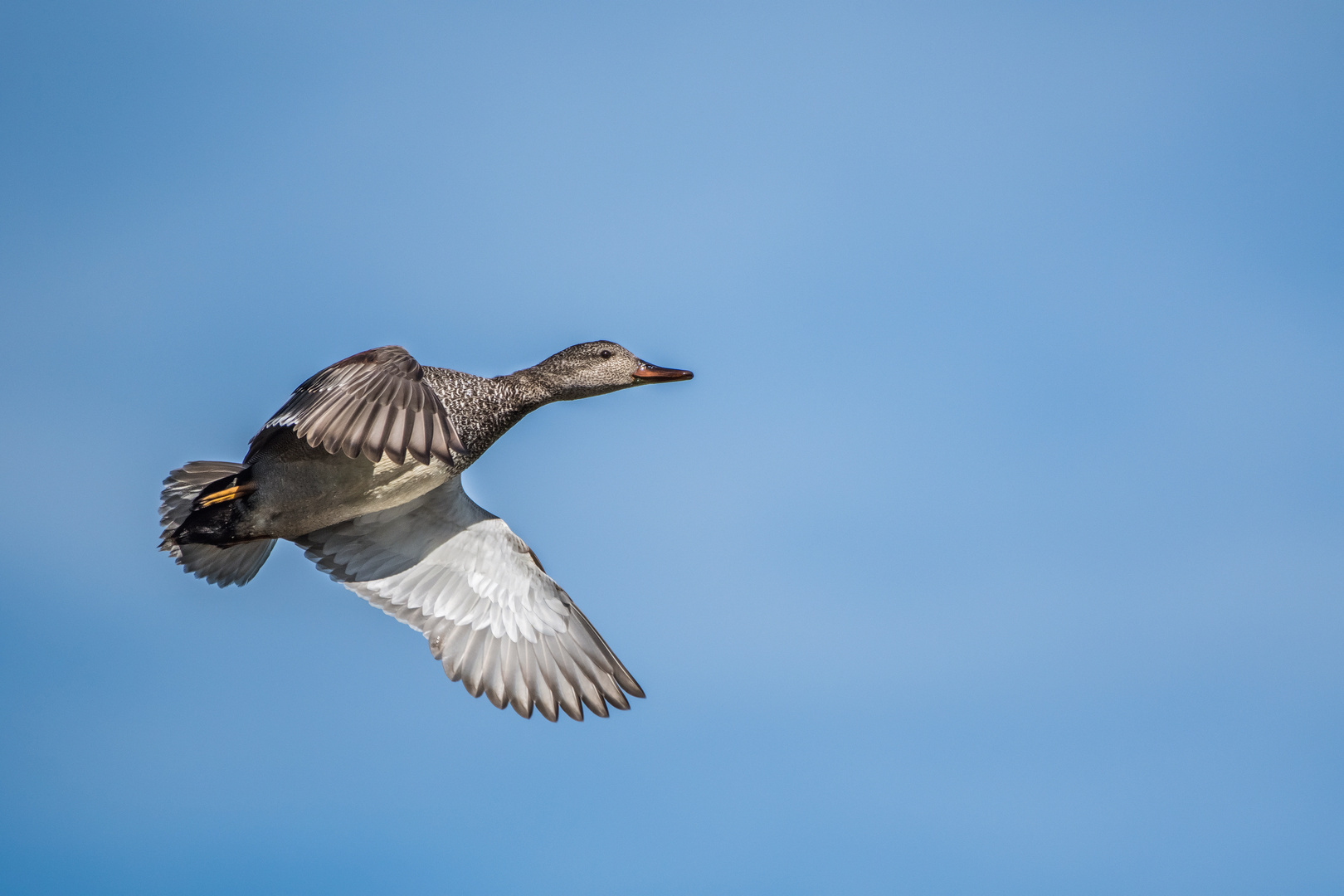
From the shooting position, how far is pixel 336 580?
1120 centimetres

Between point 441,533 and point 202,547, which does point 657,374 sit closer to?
point 441,533

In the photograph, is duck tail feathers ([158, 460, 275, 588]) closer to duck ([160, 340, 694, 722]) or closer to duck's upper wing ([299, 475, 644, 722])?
duck ([160, 340, 694, 722])

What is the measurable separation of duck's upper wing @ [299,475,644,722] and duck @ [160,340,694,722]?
1 cm

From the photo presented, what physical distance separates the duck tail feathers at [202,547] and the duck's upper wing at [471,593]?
0.55m

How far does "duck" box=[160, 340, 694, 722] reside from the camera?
9.76 m

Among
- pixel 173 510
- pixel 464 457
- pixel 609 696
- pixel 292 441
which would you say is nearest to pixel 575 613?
pixel 609 696

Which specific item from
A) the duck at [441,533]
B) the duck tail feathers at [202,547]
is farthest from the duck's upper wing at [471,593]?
the duck tail feathers at [202,547]

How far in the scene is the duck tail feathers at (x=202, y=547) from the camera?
11086mm

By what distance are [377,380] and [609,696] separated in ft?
12.2

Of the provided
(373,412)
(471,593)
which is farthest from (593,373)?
(373,412)

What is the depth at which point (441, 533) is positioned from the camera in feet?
36.8

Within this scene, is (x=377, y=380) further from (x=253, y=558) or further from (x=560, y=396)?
(x=253, y=558)

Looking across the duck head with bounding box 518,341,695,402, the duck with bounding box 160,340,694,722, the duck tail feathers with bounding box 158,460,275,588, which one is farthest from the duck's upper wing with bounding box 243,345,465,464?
the duck tail feathers with bounding box 158,460,275,588

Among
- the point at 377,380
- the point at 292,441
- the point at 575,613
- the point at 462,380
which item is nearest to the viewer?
the point at 377,380
